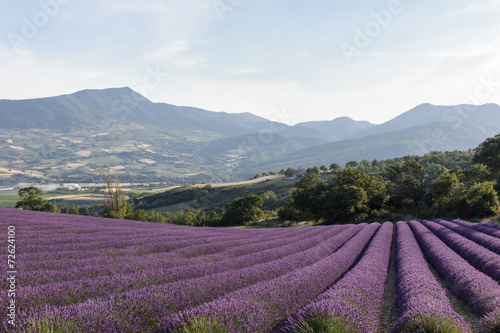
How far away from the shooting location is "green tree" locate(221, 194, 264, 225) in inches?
2021

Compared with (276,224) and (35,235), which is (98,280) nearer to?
(35,235)

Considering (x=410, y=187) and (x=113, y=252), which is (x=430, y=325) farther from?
(x=410, y=187)

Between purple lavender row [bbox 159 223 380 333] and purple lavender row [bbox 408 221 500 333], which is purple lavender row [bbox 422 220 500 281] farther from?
purple lavender row [bbox 159 223 380 333]

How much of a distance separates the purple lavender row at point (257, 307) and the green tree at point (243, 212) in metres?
44.6

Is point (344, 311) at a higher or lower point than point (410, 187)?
higher

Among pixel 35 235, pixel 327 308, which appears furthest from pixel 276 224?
pixel 327 308

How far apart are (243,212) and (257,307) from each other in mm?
47834

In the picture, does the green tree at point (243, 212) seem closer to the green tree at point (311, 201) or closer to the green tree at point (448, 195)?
the green tree at point (311, 201)

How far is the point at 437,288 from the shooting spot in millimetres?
6113

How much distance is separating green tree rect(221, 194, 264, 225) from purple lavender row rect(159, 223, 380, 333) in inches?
1758

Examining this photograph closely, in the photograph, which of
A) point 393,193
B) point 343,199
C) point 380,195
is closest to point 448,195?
point 393,193

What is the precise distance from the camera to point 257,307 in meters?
4.19

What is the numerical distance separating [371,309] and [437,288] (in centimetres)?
198

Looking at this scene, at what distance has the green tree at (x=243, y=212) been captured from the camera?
51334 millimetres
